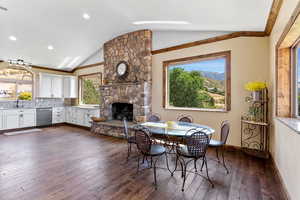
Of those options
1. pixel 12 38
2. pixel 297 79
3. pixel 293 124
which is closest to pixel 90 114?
pixel 12 38

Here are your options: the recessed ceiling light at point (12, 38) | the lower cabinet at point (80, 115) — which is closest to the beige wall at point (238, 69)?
the lower cabinet at point (80, 115)

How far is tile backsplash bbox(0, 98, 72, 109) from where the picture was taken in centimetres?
613

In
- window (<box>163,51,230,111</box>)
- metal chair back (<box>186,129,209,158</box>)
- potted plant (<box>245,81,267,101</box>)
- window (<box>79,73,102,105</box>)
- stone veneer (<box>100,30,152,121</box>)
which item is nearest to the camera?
metal chair back (<box>186,129,209,158</box>)

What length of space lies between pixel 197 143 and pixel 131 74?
12.3 ft

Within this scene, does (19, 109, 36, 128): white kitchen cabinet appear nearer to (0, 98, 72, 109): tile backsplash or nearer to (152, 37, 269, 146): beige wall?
(0, 98, 72, 109): tile backsplash

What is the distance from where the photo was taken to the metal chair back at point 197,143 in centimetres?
226

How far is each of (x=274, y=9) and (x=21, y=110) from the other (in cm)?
811

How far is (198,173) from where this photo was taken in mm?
2682

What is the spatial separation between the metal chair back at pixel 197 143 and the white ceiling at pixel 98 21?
86.1 inches

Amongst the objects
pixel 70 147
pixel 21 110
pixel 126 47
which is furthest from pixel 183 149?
pixel 21 110

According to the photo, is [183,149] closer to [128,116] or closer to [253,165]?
[253,165]

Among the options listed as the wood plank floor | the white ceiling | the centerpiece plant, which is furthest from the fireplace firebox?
the centerpiece plant

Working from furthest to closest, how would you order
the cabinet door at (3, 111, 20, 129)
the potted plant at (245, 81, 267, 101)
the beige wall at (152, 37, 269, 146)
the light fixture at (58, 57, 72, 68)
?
1. the light fixture at (58, 57, 72, 68)
2. the cabinet door at (3, 111, 20, 129)
3. the beige wall at (152, 37, 269, 146)
4. the potted plant at (245, 81, 267, 101)

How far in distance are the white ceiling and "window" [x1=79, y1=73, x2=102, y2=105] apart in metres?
1.24
